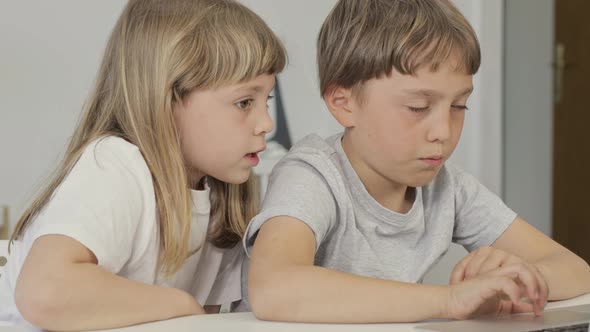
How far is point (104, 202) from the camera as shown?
0.94 meters

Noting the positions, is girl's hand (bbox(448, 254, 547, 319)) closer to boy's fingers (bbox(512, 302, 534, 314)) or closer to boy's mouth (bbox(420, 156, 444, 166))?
boy's fingers (bbox(512, 302, 534, 314))

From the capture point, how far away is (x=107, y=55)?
1.13m

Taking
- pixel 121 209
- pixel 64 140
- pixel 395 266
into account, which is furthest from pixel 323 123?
pixel 121 209

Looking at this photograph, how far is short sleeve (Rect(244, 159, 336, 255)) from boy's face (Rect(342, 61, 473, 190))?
9cm

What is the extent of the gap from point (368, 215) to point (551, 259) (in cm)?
24

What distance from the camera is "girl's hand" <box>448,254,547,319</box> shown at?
2.85 feet

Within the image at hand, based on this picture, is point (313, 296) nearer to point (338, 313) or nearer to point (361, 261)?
point (338, 313)

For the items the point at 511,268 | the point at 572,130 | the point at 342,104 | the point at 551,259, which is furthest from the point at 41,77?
the point at 572,130

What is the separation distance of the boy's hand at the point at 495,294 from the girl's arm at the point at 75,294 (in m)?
0.27

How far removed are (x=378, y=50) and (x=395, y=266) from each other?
0.28 metres

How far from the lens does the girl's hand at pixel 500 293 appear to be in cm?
87

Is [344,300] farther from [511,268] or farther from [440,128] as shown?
[440,128]

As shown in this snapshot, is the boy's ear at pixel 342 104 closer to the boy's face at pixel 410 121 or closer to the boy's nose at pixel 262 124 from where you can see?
the boy's face at pixel 410 121

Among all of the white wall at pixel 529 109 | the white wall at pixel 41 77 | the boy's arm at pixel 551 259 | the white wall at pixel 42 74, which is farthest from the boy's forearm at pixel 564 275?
the white wall at pixel 529 109
